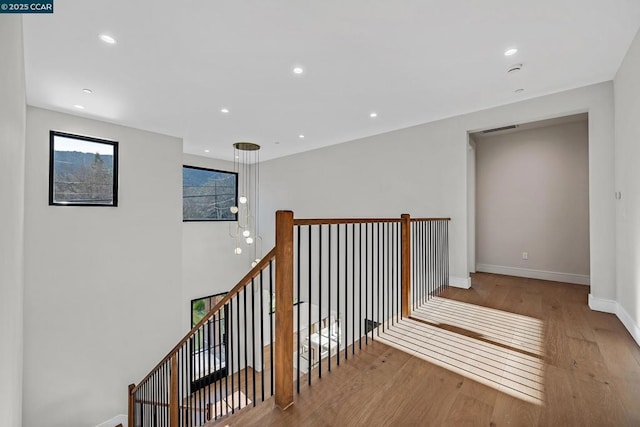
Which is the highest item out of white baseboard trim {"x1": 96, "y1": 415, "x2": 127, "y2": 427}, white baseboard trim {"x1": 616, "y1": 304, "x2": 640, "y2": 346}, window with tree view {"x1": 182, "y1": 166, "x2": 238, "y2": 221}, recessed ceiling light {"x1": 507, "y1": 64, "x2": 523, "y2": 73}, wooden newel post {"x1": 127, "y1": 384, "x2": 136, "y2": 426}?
recessed ceiling light {"x1": 507, "y1": 64, "x2": 523, "y2": 73}

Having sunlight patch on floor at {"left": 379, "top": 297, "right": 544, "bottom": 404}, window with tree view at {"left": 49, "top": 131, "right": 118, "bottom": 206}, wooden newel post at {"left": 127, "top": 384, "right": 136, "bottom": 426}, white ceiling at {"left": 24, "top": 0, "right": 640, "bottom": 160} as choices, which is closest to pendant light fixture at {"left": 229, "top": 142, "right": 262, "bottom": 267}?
window with tree view at {"left": 49, "top": 131, "right": 118, "bottom": 206}

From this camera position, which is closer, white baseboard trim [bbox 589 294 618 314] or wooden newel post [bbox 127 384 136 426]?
white baseboard trim [bbox 589 294 618 314]

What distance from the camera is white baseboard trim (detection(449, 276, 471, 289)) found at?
164 inches

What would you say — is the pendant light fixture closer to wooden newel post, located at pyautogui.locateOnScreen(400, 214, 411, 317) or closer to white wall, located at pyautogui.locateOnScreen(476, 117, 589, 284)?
wooden newel post, located at pyautogui.locateOnScreen(400, 214, 411, 317)

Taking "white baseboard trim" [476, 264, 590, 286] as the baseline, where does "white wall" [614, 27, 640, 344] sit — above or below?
above

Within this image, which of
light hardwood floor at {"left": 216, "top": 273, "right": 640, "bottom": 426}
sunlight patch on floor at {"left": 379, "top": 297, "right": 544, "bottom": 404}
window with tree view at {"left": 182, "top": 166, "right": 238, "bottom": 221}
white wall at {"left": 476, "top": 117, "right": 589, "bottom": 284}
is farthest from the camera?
window with tree view at {"left": 182, "top": 166, "right": 238, "bottom": 221}

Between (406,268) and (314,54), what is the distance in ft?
7.82

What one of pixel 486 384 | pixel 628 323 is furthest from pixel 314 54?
pixel 628 323

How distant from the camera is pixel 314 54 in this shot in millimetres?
2656

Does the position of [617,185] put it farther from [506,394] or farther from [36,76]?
[36,76]

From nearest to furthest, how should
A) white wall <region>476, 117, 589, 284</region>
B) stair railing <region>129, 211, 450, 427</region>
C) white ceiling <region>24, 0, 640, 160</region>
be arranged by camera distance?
stair railing <region>129, 211, 450, 427</region>
white ceiling <region>24, 0, 640, 160</region>
white wall <region>476, 117, 589, 284</region>

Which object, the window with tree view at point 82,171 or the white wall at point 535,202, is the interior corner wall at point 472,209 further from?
the window with tree view at point 82,171

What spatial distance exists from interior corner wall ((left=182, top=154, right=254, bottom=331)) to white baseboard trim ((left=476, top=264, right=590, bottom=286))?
571 cm

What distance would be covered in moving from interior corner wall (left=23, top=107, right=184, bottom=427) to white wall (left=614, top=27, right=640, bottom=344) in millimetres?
6054
